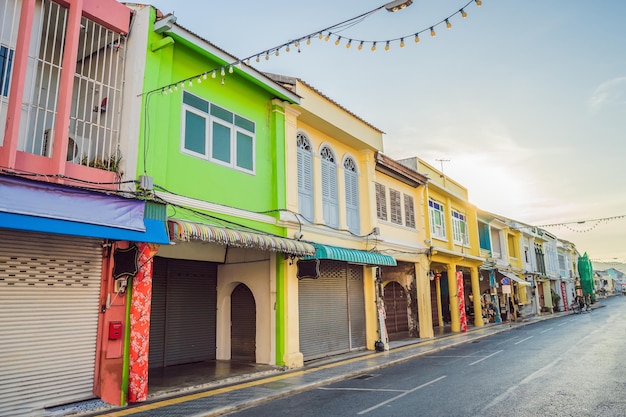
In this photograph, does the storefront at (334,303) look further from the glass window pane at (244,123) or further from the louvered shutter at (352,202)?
the glass window pane at (244,123)

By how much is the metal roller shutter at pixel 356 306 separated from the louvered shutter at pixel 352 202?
159cm

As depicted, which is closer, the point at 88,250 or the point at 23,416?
the point at 23,416

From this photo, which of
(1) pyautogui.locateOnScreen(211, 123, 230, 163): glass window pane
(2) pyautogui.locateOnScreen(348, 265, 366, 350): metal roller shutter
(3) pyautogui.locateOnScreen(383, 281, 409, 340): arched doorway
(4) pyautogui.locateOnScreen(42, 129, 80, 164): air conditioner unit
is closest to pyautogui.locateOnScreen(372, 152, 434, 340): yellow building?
(3) pyautogui.locateOnScreen(383, 281, 409, 340): arched doorway

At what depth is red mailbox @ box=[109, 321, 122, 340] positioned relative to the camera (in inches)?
336

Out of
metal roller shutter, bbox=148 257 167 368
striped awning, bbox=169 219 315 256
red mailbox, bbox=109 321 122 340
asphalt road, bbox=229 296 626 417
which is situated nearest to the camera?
asphalt road, bbox=229 296 626 417

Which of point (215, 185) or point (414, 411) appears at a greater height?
point (215, 185)

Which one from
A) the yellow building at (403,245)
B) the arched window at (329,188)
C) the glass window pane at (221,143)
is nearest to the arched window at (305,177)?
the arched window at (329,188)

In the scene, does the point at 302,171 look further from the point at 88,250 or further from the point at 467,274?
the point at 467,274

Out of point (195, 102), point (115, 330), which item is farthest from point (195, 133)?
point (115, 330)

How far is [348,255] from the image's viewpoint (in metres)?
14.3

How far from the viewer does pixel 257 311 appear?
13344 mm

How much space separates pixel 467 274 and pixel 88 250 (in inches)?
1127

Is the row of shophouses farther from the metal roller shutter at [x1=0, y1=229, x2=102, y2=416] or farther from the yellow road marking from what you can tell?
the yellow road marking

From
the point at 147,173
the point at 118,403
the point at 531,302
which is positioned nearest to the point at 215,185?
the point at 147,173
